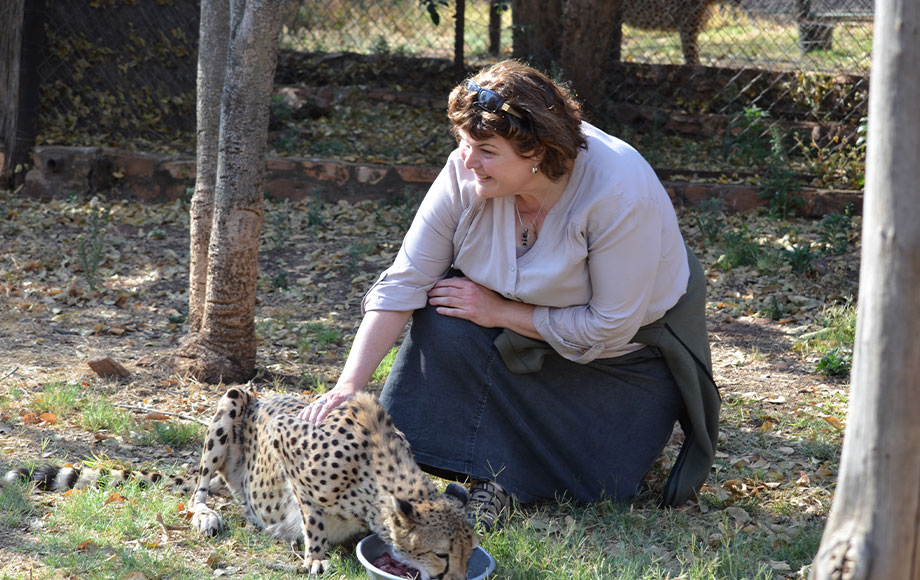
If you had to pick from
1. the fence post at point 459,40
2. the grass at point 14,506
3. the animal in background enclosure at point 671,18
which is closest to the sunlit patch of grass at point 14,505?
the grass at point 14,506

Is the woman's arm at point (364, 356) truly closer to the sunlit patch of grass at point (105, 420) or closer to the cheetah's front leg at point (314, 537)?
the cheetah's front leg at point (314, 537)

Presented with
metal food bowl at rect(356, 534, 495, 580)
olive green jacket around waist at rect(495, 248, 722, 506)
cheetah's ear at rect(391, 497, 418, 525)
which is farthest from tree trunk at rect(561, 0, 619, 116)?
cheetah's ear at rect(391, 497, 418, 525)

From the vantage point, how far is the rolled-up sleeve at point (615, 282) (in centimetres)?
323

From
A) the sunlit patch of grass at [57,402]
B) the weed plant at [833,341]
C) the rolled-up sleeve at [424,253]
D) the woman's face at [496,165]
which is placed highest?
the woman's face at [496,165]

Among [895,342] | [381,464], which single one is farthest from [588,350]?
[895,342]

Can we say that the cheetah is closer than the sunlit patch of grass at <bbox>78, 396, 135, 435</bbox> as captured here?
Yes

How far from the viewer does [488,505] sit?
135 inches

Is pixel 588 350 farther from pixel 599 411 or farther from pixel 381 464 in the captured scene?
pixel 381 464

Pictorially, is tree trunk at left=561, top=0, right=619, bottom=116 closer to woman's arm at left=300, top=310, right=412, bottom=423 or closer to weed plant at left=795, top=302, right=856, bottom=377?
weed plant at left=795, top=302, right=856, bottom=377

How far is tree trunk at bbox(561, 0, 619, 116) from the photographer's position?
8.36 metres

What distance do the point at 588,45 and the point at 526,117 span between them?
563 cm

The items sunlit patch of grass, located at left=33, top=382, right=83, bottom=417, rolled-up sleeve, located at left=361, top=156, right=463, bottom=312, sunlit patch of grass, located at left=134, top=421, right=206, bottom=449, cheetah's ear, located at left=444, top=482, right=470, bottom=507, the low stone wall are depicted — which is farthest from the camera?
the low stone wall

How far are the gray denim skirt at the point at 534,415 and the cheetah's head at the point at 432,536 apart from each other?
25.9 inches

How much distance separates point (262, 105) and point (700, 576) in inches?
114
